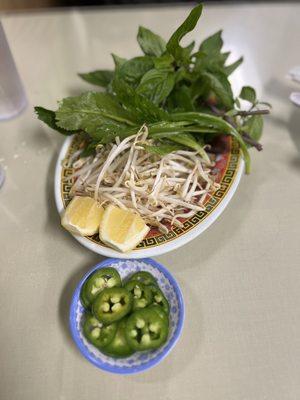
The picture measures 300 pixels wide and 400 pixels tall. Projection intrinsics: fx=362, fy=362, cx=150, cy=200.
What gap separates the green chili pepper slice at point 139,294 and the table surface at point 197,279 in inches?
5.7

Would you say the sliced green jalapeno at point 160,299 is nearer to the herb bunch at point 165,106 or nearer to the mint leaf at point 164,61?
the herb bunch at point 165,106

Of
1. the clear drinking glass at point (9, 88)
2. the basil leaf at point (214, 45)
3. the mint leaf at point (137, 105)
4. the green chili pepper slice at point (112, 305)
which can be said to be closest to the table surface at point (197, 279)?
the clear drinking glass at point (9, 88)

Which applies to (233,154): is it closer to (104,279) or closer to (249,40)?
(104,279)

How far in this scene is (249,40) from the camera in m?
1.71

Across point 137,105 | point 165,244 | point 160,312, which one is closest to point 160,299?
point 160,312

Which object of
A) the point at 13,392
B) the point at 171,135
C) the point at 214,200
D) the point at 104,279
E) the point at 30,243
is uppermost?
the point at 171,135

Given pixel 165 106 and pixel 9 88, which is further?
pixel 9 88

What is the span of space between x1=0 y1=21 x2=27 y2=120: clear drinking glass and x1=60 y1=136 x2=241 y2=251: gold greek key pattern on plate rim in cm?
41

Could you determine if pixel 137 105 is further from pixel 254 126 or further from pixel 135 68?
pixel 254 126

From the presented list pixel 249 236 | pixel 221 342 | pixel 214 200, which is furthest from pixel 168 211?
pixel 221 342

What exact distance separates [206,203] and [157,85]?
0.40 metres

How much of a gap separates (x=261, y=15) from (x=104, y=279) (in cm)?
157

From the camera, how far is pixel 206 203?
1062mm

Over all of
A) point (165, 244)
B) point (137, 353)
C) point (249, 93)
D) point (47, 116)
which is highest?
point (249, 93)
